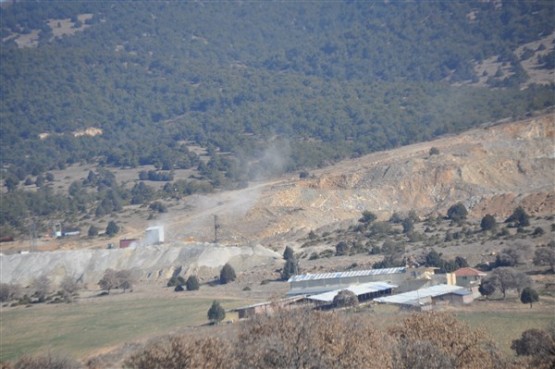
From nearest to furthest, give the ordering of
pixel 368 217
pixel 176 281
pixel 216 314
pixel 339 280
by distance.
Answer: pixel 216 314, pixel 339 280, pixel 176 281, pixel 368 217

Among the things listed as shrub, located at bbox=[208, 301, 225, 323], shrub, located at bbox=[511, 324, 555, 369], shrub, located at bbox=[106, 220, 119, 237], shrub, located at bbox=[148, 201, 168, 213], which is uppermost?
shrub, located at bbox=[148, 201, 168, 213]

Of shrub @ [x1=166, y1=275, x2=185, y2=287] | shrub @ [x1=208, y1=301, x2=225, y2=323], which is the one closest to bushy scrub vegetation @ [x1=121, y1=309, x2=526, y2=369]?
shrub @ [x1=208, y1=301, x2=225, y2=323]

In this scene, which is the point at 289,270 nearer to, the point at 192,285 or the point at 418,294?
the point at 192,285

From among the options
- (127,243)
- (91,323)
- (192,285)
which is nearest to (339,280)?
(192,285)

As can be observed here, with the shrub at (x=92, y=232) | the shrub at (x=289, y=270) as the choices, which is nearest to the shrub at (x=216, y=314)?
the shrub at (x=289, y=270)

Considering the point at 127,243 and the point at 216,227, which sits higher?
the point at 216,227

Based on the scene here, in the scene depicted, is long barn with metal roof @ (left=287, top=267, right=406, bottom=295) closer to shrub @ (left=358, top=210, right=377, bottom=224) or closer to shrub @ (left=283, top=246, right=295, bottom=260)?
shrub @ (left=283, top=246, right=295, bottom=260)

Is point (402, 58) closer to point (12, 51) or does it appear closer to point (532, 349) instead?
point (12, 51)
